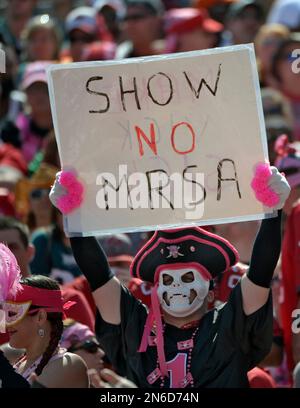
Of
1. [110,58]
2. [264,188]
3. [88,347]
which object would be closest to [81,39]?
[110,58]

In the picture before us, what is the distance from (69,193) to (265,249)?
0.77 metres

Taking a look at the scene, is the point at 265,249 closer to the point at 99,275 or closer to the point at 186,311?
the point at 186,311

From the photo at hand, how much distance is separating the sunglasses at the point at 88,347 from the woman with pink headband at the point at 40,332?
536 millimetres

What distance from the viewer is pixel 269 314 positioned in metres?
4.64

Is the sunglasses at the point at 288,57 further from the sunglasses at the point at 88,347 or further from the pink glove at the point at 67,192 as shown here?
the pink glove at the point at 67,192

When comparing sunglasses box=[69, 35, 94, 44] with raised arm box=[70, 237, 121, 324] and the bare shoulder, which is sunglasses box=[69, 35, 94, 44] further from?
the bare shoulder

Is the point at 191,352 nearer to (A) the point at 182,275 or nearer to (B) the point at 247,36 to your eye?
(A) the point at 182,275

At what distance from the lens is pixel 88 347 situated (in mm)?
5465

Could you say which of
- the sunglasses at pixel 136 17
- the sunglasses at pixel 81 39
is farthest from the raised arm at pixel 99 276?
the sunglasses at pixel 81 39

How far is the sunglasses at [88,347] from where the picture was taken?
17.9 feet

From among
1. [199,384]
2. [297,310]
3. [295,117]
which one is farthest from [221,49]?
[295,117]

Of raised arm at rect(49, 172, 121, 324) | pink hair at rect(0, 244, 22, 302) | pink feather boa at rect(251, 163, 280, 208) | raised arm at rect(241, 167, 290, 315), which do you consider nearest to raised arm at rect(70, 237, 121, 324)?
raised arm at rect(49, 172, 121, 324)

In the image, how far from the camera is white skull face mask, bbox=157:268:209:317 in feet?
15.4

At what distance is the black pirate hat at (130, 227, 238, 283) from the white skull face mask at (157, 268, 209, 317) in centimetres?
3
